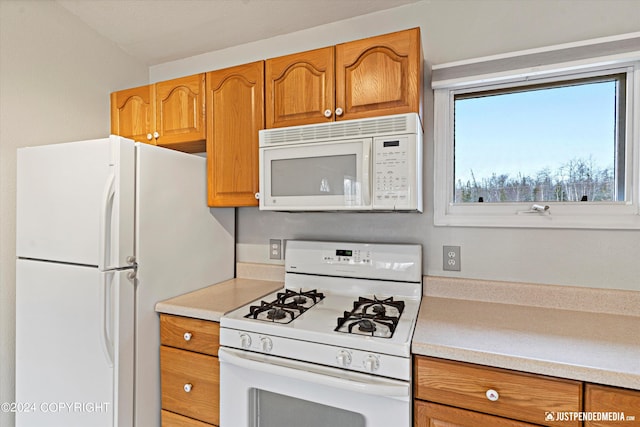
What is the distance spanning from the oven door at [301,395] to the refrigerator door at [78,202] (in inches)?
26.9

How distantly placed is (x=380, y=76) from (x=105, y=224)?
134 cm

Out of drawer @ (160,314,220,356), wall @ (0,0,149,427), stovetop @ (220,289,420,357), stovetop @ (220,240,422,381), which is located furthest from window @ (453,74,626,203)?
wall @ (0,0,149,427)

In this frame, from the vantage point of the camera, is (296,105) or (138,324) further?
(296,105)

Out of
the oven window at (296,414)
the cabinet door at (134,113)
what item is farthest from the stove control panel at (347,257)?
the cabinet door at (134,113)

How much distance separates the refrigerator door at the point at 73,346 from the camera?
1382mm

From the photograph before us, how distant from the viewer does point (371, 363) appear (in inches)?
44.4

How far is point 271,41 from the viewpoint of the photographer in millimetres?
2084

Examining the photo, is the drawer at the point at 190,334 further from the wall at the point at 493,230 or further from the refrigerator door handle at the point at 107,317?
the wall at the point at 493,230

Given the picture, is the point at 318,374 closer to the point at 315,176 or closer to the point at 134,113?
the point at 315,176

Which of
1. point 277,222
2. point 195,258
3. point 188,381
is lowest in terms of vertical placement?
point 188,381

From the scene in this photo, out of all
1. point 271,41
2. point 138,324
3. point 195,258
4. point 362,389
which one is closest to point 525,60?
point 271,41

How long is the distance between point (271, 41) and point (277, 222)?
3.77 ft

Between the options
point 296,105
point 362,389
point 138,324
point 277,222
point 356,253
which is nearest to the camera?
point 362,389

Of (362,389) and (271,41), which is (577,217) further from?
(271,41)
